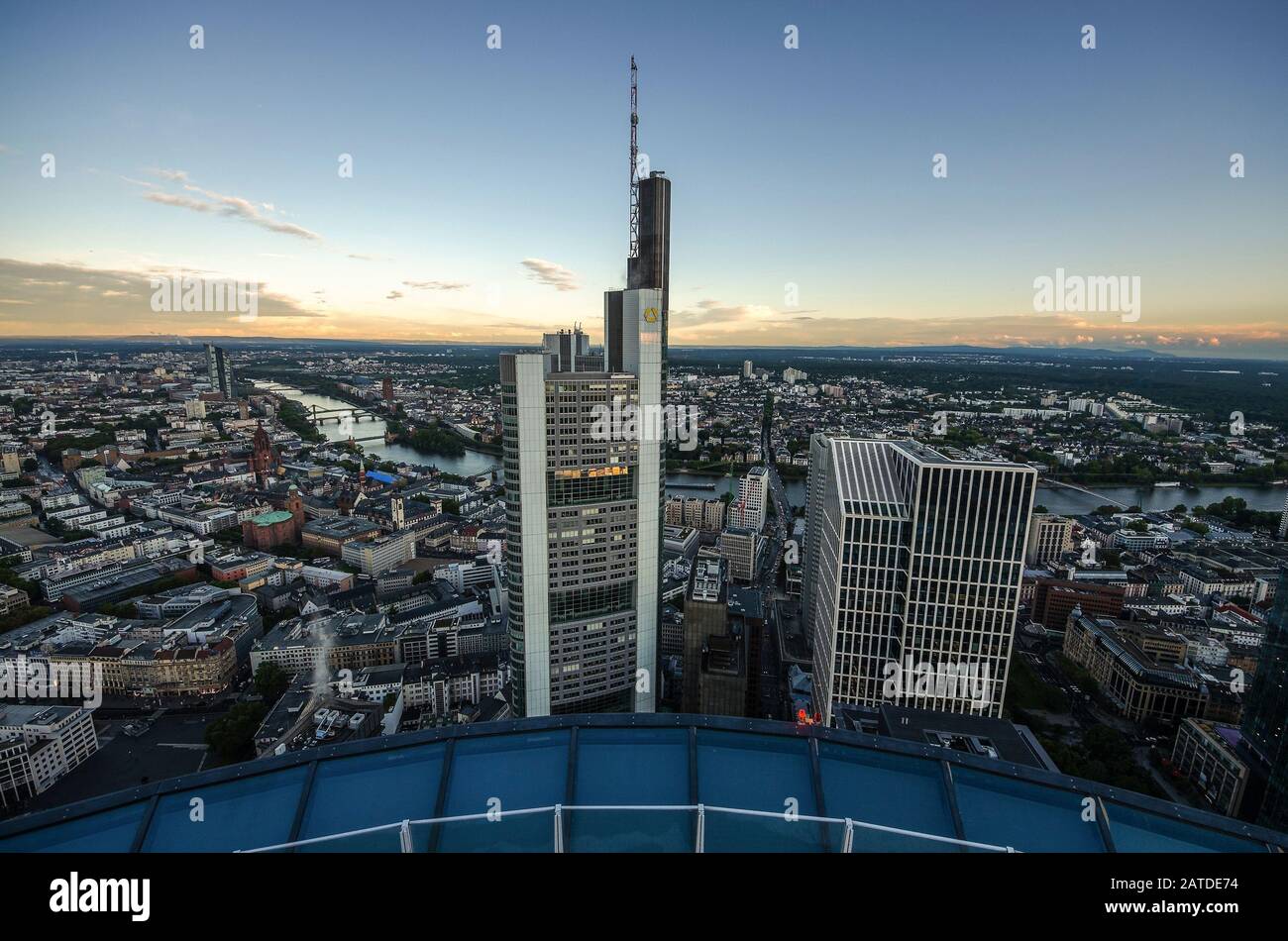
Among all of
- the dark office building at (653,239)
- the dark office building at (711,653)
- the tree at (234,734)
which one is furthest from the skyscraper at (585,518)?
the tree at (234,734)

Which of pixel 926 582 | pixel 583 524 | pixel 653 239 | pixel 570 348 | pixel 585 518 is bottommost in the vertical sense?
pixel 926 582

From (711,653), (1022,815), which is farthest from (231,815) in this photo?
(711,653)

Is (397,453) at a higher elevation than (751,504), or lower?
higher

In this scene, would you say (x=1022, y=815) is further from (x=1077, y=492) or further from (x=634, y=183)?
(x=1077, y=492)

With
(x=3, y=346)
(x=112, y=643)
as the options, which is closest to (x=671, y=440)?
(x=112, y=643)

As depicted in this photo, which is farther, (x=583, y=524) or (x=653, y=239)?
(x=653, y=239)

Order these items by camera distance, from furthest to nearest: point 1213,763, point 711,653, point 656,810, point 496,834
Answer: point 711,653 < point 1213,763 < point 656,810 < point 496,834
